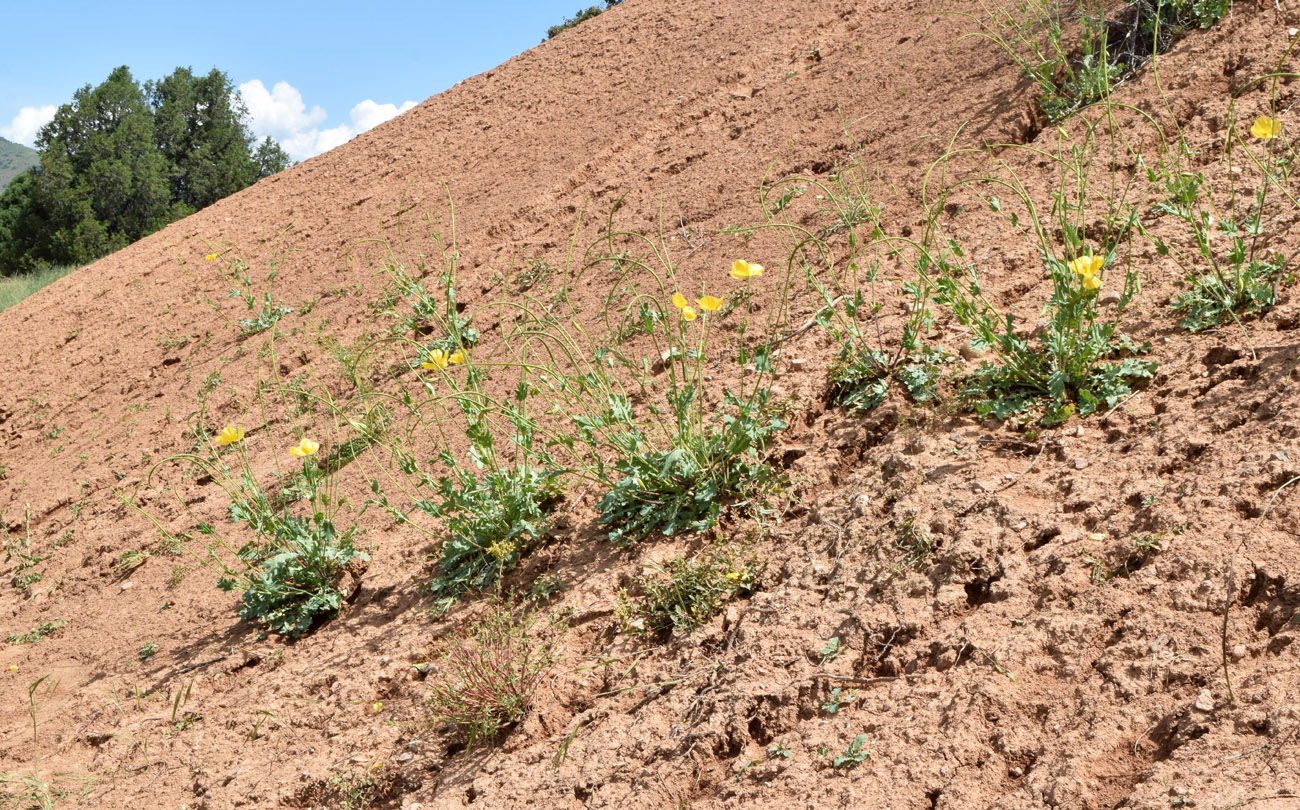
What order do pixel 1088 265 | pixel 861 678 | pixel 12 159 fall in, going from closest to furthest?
pixel 861 678
pixel 1088 265
pixel 12 159

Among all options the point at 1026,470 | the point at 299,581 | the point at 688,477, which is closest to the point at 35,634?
the point at 299,581

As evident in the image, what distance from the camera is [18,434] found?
575 centimetres

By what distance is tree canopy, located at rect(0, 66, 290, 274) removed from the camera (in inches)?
788

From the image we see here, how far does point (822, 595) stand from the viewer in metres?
2.34

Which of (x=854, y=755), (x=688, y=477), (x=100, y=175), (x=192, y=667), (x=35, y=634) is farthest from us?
(x=100, y=175)

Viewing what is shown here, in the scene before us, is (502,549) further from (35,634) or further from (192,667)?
(35,634)

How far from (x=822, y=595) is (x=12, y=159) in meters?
176

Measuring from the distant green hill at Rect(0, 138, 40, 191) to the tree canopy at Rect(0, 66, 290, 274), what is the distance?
128535 millimetres

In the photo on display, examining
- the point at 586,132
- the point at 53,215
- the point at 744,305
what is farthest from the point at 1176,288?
the point at 53,215

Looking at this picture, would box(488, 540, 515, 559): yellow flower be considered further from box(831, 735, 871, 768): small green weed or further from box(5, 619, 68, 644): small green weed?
box(5, 619, 68, 644): small green weed

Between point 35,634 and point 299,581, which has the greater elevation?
point 35,634

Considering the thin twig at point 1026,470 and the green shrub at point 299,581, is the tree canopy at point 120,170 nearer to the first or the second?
the green shrub at point 299,581

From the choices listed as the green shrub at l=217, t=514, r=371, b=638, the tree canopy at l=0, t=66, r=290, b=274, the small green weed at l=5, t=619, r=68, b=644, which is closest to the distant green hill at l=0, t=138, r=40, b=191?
the tree canopy at l=0, t=66, r=290, b=274

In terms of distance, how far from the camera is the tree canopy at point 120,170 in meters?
20.0
